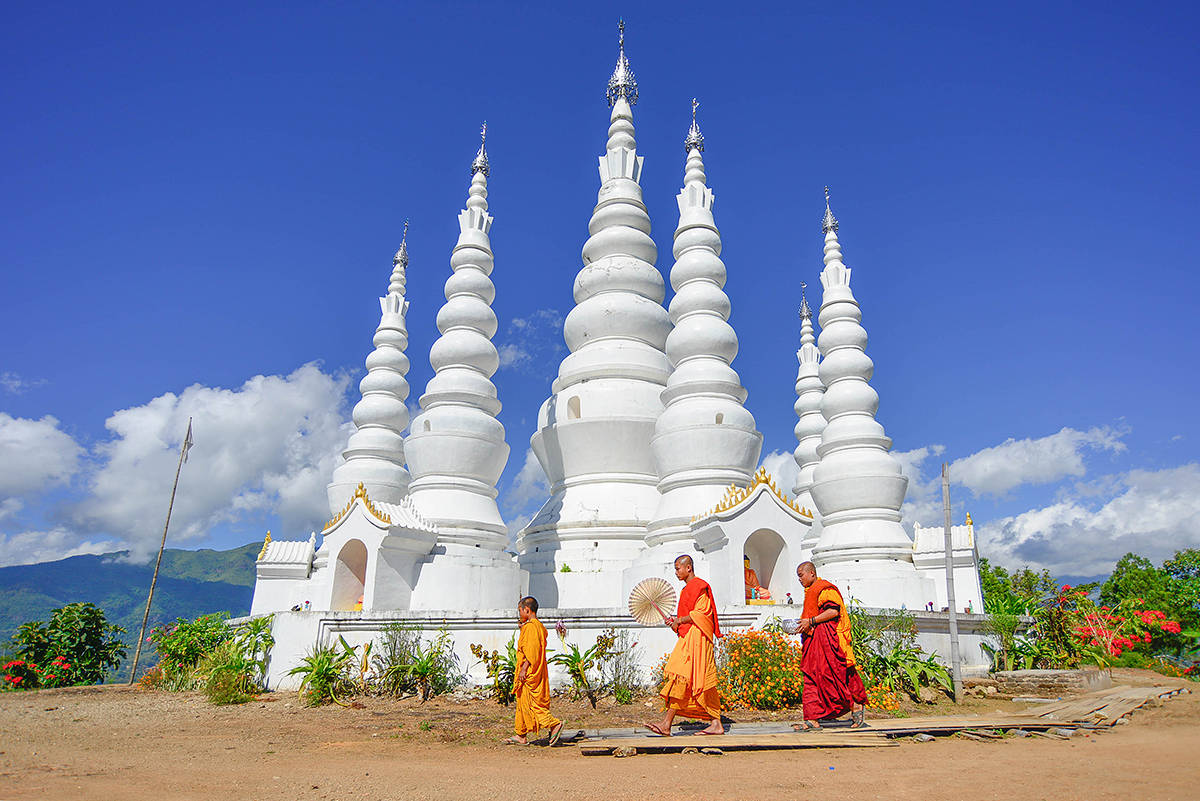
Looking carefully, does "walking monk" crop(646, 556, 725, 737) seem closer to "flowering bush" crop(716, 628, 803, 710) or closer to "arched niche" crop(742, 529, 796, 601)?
"flowering bush" crop(716, 628, 803, 710)

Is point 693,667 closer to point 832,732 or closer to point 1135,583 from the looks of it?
point 832,732

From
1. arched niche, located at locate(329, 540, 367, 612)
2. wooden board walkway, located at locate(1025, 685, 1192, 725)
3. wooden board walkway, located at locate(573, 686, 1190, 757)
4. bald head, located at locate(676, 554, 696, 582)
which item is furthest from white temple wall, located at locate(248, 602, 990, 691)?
arched niche, located at locate(329, 540, 367, 612)

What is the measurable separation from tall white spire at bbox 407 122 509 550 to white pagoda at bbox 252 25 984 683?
0.21 feet

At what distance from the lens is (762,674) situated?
12.1 meters

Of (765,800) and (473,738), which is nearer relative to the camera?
(765,800)

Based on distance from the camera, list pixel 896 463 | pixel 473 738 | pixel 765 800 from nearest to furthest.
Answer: pixel 765 800
pixel 473 738
pixel 896 463

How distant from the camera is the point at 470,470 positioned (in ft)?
74.2

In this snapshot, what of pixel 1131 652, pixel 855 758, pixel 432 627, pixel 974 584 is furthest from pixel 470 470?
pixel 1131 652

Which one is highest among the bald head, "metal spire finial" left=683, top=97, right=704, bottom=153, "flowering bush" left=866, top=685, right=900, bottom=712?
"metal spire finial" left=683, top=97, right=704, bottom=153

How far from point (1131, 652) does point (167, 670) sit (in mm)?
28607

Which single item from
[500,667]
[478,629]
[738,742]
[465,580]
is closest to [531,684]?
[738,742]

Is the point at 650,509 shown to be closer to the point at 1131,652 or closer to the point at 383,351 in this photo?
the point at 383,351

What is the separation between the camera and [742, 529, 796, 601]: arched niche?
19.3m

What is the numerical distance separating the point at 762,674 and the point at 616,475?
12.3 m
